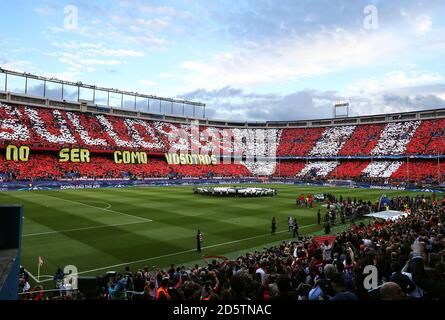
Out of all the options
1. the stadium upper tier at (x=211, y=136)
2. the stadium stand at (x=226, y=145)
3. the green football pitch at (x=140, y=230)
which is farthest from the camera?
the stadium upper tier at (x=211, y=136)

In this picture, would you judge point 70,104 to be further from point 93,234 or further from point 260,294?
point 260,294

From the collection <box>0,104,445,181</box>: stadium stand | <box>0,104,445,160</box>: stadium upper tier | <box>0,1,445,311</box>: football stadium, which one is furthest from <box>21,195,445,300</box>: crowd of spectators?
<box>0,104,445,160</box>: stadium upper tier

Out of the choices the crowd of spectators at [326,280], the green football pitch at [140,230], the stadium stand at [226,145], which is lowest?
the green football pitch at [140,230]

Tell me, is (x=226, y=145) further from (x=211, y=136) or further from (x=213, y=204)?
(x=213, y=204)

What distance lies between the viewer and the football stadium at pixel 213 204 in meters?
8.66

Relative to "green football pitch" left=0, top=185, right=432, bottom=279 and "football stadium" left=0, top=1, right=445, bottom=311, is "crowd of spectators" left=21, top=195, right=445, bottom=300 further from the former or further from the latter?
"green football pitch" left=0, top=185, right=432, bottom=279

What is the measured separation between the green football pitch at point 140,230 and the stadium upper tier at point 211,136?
105 ft

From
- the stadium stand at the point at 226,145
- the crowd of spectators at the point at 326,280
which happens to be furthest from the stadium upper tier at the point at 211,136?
the crowd of spectators at the point at 326,280

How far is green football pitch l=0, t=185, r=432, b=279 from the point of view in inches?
730

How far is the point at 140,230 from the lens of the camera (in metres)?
25.0

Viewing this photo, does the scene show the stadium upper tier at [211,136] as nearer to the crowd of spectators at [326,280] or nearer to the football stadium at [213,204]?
the football stadium at [213,204]

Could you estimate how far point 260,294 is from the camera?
20.6 feet
